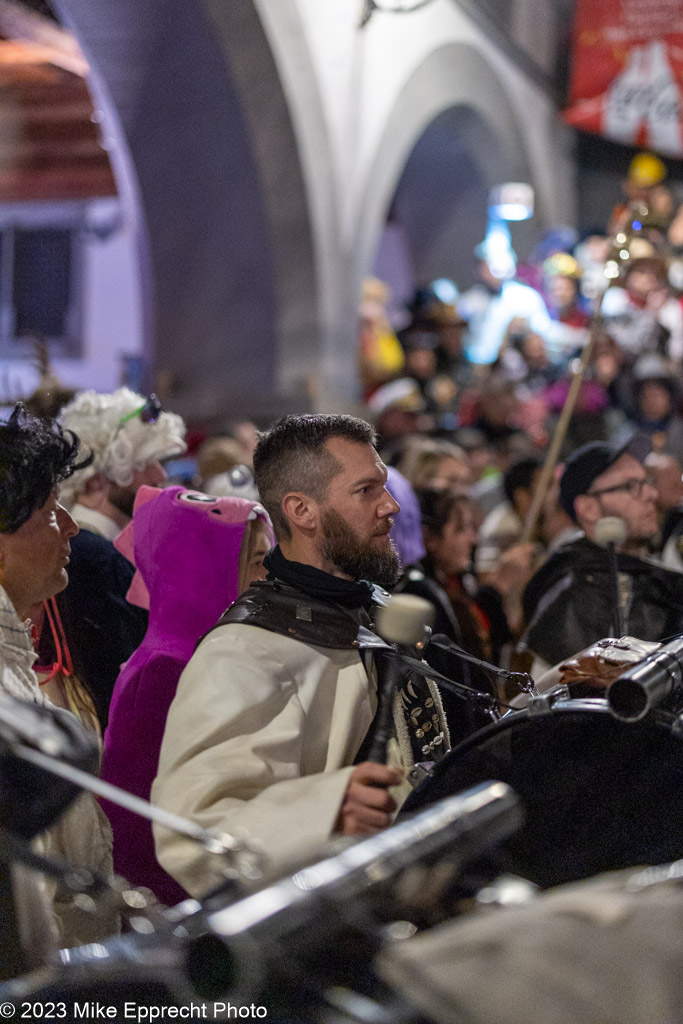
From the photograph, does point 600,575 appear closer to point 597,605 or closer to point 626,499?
point 597,605

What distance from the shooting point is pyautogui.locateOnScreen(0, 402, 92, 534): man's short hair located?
2.67 metres

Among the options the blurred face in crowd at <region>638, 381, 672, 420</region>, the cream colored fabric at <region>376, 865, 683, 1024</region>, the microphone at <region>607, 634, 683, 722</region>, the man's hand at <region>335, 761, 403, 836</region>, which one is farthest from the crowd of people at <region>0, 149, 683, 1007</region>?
the blurred face in crowd at <region>638, 381, 672, 420</region>

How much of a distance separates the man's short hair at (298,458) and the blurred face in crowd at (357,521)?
0.08ft

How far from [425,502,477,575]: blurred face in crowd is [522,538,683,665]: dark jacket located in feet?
3.11

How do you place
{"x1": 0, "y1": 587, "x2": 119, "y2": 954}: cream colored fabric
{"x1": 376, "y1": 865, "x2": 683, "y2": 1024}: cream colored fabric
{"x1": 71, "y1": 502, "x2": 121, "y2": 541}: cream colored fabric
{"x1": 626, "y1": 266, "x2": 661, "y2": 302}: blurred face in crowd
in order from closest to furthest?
{"x1": 376, "y1": 865, "x2": 683, "y2": 1024}: cream colored fabric, {"x1": 0, "y1": 587, "x2": 119, "y2": 954}: cream colored fabric, {"x1": 71, "y1": 502, "x2": 121, "y2": 541}: cream colored fabric, {"x1": 626, "y1": 266, "x2": 661, "y2": 302}: blurred face in crowd

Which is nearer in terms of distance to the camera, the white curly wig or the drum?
the drum

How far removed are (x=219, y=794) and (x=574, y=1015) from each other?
97cm

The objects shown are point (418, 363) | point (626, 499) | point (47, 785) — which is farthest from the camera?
point (418, 363)

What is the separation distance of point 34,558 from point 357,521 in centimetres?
74

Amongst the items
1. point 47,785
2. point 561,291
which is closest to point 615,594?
point 47,785

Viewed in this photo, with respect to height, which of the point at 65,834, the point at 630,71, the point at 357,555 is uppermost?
the point at 630,71

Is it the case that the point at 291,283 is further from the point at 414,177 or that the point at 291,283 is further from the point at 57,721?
the point at 414,177

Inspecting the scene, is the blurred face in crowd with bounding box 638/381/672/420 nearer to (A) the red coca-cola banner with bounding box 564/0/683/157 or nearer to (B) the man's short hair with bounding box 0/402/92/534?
(A) the red coca-cola banner with bounding box 564/0/683/157

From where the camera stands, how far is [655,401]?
823 cm
